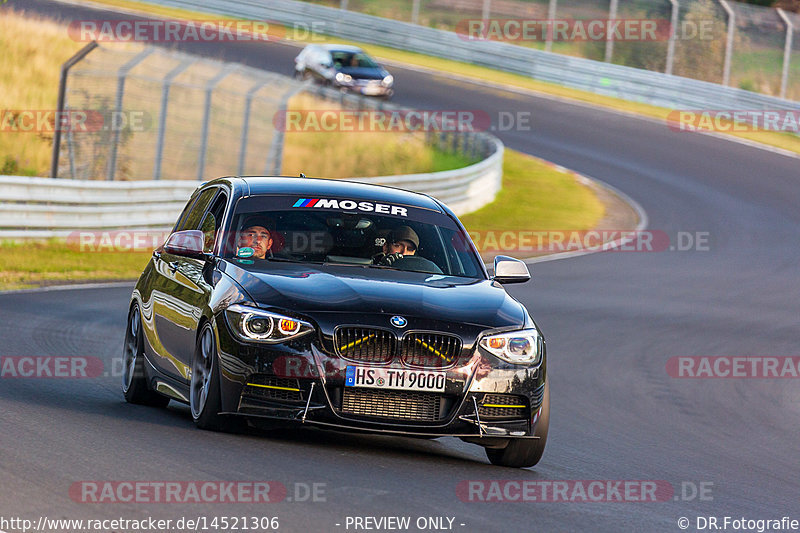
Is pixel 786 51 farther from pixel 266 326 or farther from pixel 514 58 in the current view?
pixel 266 326

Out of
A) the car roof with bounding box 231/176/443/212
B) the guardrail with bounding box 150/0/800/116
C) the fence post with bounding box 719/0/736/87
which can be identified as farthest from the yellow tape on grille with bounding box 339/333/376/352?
the fence post with bounding box 719/0/736/87

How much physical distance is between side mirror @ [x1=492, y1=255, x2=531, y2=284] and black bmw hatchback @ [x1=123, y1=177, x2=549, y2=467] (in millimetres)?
12

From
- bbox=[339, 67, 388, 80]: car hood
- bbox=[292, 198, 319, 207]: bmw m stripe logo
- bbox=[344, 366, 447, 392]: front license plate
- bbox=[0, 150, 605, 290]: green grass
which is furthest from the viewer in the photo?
bbox=[339, 67, 388, 80]: car hood

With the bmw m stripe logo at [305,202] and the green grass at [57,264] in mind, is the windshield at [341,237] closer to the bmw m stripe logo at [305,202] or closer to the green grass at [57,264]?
the bmw m stripe logo at [305,202]

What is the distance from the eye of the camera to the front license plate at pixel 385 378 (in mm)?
7055

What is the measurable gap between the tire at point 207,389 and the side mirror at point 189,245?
2.11 ft

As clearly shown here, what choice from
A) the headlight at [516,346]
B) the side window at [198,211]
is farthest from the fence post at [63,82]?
the headlight at [516,346]

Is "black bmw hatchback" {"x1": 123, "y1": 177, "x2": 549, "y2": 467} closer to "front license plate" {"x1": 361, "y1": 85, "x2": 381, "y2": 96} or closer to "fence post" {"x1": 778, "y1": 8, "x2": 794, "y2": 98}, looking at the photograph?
"front license plate" {"x1": 361, "y1": 85, "x2": 381, "y2": 96}

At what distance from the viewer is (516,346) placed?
293 inches

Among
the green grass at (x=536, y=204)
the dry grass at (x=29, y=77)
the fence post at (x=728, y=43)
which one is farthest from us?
the fence post at (x=728, y=43)

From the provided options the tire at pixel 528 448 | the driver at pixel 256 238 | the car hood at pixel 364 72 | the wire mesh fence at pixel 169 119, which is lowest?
the car hood at pixel 364 72

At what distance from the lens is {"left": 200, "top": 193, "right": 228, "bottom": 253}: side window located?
8641 mm

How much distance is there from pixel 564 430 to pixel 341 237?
8.52 feet

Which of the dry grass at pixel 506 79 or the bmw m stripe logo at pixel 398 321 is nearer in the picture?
the bmw m stripe logo at pixel 398 321
